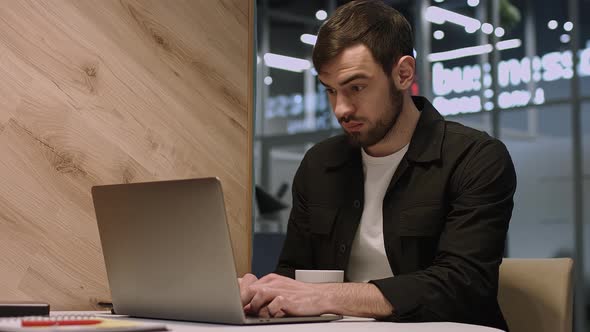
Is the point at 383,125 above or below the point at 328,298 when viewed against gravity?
above

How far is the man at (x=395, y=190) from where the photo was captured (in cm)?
A: 187

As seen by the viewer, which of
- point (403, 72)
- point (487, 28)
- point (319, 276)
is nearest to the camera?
point (319, 276)

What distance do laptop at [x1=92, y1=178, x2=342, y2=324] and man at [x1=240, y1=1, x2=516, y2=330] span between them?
0.30 meters

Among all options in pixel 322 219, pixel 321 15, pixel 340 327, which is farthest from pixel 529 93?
pixel 340 327

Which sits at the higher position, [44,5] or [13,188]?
[44,5]

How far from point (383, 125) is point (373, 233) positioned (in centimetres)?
31

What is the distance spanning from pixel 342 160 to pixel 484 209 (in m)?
0.57

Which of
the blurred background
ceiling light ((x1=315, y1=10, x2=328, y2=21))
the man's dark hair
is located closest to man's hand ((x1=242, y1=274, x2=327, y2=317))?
the man's dark hair

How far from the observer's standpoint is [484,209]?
194cm

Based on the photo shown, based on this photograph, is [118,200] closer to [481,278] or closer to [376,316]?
[376,316]

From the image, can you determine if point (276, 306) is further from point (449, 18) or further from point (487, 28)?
point (449, 18)

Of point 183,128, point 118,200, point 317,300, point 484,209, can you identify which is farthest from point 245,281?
point 183,128

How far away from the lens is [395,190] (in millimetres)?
2170

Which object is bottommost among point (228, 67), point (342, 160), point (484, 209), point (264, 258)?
point (264, 258)
